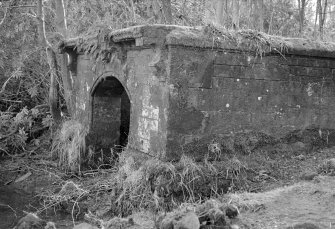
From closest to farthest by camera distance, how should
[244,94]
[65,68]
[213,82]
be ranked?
1. [213,82]
2. [244,94]
3. [65,68]

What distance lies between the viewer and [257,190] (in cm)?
700

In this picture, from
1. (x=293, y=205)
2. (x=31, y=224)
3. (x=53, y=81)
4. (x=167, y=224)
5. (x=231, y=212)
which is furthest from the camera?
(x=53, y=81)

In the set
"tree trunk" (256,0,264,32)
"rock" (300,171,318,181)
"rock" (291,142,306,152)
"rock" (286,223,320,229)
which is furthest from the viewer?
"tree trunk" (256,0,264,32)

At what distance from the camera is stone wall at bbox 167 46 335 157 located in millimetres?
7090

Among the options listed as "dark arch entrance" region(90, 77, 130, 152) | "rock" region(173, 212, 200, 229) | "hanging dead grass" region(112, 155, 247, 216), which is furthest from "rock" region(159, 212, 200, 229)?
"dark arch entrance" region(90, 77, 130, 152)

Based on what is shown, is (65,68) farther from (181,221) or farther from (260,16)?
(181,221)

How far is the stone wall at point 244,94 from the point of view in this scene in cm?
709

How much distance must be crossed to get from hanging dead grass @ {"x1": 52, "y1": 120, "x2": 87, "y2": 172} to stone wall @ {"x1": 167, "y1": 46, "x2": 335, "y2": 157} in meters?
3.47

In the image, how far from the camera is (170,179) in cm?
685

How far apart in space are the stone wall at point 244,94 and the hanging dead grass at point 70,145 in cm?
347

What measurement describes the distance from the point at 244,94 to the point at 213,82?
24.3 inches

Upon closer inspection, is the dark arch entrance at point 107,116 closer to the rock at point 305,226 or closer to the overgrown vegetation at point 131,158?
the overgrown vegetation at point 131,158

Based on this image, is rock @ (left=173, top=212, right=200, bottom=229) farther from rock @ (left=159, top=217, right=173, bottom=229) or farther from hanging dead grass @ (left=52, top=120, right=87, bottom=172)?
hanging dead grass @ (left=52, top=120, right=87, bottom=172)

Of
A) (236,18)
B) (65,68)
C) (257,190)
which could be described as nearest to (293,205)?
(257,190)
